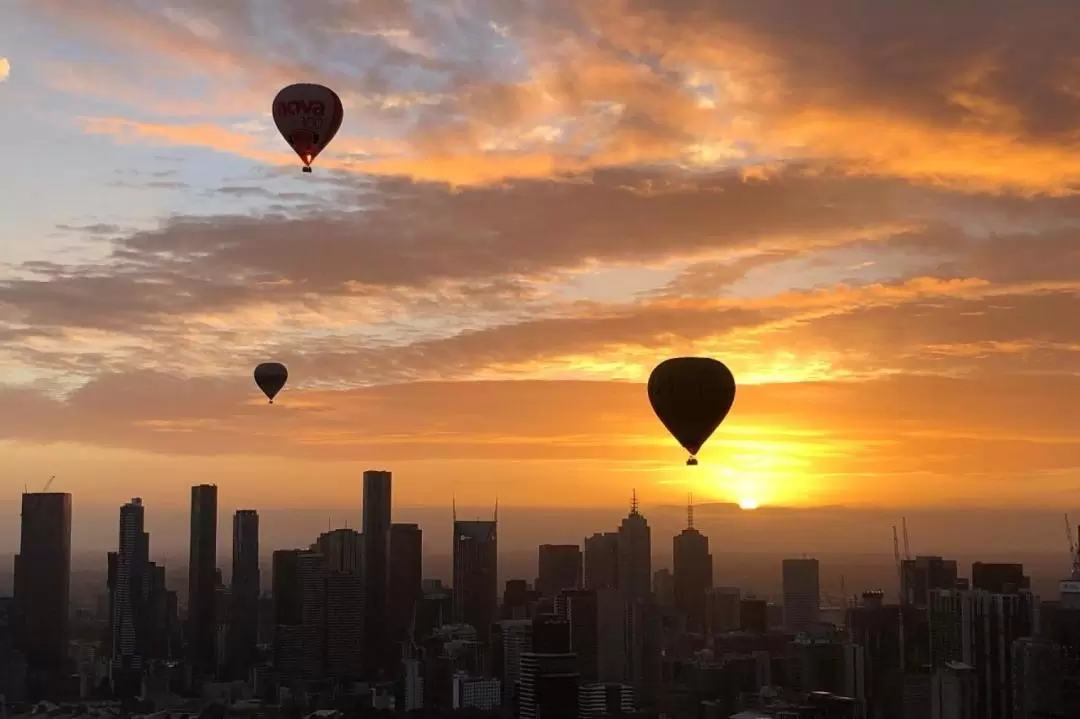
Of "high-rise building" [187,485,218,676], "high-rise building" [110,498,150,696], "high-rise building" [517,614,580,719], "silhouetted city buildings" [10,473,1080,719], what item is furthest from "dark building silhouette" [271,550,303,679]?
"high-rise building" [517,614,580,719]

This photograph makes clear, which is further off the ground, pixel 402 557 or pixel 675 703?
pixel 402 557

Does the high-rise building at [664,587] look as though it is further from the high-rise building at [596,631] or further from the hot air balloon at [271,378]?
the hot air balloon at [271,378]

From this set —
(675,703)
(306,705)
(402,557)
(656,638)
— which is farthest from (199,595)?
(675,703)

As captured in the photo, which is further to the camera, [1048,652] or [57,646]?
[57,646]

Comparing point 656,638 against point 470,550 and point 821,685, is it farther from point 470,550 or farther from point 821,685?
point 470,550

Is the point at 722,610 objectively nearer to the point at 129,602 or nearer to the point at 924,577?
the point at 924,577

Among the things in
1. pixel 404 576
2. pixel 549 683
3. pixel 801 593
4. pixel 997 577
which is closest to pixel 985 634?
pixel 997 577
